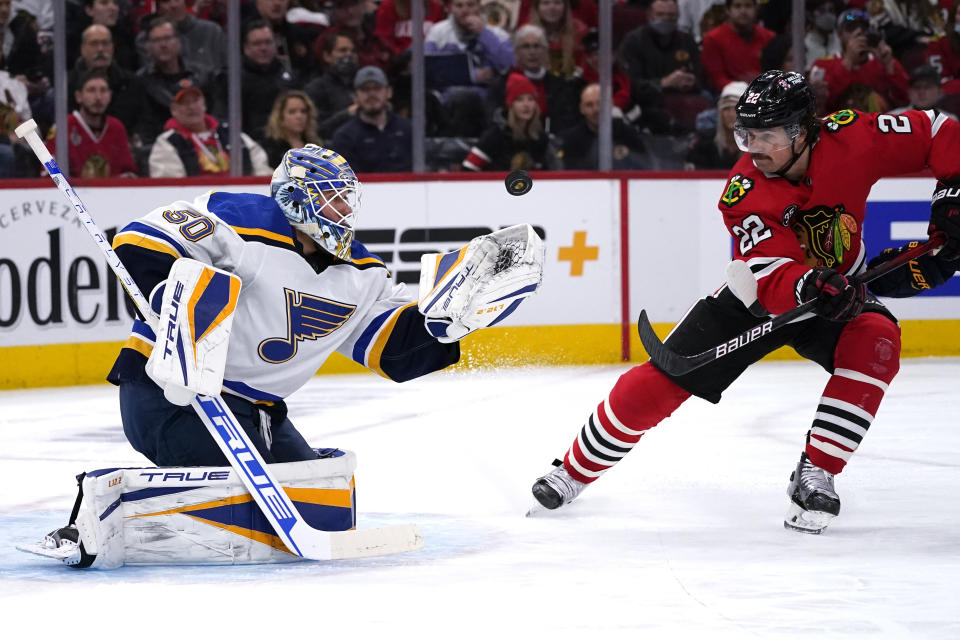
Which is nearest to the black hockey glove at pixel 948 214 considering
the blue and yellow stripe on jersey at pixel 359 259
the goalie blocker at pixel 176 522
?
the blue and yellow stripe on jersey at pixel 359 259

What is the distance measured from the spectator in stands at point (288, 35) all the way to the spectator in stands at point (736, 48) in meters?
1.79

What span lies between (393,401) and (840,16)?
9.50 feet

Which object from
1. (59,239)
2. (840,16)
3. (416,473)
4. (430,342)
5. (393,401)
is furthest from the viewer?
(840,16)

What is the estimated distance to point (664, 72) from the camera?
21.1 feet

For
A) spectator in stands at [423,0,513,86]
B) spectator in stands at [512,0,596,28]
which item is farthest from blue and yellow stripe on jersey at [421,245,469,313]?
spectator in stands at [512,0,596,28]

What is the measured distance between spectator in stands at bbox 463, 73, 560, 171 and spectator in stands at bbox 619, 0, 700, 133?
0.47m

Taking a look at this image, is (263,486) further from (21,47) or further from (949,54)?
(949,54)

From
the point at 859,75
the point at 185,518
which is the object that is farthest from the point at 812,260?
the point at 859,75

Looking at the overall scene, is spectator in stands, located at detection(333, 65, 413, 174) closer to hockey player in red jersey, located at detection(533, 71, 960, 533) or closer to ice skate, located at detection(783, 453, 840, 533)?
hockey player in red jersey, located at detection(533, 71, 960, 533)

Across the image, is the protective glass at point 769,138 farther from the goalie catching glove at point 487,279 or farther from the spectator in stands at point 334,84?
the spectator in stands at point 334,84

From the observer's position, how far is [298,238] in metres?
2.85

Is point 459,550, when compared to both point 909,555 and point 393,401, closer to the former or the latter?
point 909,555

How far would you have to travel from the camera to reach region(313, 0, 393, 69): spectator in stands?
245 inches

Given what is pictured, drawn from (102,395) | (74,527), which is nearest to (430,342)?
(74,527)
